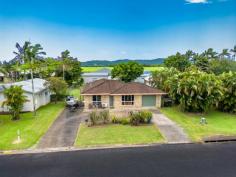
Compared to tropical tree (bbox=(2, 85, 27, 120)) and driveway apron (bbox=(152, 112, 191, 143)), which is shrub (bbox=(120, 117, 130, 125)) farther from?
tropical tree (bbox=(2, 85, 27, 120))

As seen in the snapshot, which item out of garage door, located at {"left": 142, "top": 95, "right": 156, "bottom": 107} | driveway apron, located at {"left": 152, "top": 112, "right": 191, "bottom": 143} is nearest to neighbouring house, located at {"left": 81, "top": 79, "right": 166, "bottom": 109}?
garage door, located at {"left": 142, "top": 95, "right": 156, "bottom": 107}

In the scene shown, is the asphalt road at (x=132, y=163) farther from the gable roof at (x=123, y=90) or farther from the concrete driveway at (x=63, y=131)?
the gable roof at (x=123, y=90)

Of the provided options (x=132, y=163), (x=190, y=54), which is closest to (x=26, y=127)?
(x=132, y=163)

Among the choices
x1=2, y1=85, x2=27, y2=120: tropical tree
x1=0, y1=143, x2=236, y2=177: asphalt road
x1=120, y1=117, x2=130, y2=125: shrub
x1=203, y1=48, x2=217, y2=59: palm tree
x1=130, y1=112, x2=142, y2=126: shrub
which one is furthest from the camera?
Result: x1=203, y1=48, x2=217, y2=59: palm tree

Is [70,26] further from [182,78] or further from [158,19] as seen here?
[182,78]

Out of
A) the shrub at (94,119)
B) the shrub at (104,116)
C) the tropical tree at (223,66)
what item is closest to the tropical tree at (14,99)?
the shrub at (94,119)
